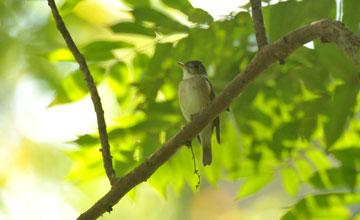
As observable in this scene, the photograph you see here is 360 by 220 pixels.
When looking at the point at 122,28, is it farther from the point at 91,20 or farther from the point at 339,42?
the point at 91,20

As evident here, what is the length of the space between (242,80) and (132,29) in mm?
1429

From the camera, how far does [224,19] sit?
3418mm

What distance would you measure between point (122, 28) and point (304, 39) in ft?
5.60

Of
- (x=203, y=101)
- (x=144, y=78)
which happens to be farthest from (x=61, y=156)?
(x=144, y=78)

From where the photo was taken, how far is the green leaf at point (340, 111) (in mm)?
2799

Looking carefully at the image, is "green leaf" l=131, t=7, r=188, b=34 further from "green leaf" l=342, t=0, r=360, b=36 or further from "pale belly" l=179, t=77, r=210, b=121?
"green leaf" l=342, t=0, r=360, b=36

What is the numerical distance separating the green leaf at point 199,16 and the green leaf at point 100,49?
0.64 meters

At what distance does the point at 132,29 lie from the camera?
11.1 feet

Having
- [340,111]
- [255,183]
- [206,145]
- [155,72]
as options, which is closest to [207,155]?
[206,145]

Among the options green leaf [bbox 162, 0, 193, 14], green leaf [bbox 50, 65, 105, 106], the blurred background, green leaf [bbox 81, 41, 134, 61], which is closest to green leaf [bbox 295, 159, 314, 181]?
the blurred background

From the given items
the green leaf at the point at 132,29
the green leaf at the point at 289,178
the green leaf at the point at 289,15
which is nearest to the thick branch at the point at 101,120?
the green leaf at the point at 132,29

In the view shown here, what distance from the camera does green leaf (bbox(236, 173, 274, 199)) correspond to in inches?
150

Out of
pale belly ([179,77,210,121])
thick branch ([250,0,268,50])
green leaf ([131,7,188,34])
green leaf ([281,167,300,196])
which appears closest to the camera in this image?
thick branch ([250,0,268,50])

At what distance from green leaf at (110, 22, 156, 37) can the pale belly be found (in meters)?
0.76
